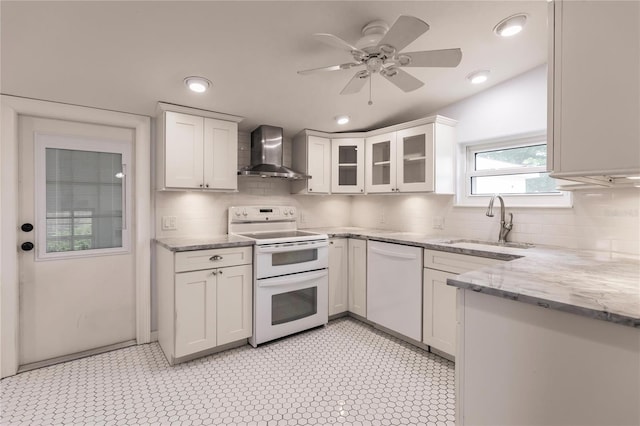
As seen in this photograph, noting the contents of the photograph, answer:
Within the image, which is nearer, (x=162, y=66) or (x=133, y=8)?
(x=133, y=8)

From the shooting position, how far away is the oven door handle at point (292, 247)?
8.67 ft

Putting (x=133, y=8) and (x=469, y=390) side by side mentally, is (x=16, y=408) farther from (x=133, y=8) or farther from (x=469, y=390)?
(x=469, y=390)

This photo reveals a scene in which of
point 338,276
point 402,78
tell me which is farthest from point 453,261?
point 402,78

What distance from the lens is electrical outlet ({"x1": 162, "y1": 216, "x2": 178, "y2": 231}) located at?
2812 mm

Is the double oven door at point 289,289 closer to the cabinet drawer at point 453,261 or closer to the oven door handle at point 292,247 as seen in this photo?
the oven door handle at point 292,247

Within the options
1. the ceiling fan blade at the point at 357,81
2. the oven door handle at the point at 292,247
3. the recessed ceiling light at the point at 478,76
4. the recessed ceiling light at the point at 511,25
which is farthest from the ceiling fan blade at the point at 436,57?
the oven door handle at the point at 292,247

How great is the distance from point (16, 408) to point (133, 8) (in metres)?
2.49

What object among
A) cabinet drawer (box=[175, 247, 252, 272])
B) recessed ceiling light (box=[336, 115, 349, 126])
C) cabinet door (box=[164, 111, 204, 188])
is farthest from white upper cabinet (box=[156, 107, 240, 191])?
recessed ceiling light (box=[336, 115, 349, 126])

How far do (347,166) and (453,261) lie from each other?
5.73ft

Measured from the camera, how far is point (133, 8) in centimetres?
155

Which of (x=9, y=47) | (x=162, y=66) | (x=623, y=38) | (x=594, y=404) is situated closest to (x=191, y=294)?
(x=162, y=66)

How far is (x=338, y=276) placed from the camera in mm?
3227

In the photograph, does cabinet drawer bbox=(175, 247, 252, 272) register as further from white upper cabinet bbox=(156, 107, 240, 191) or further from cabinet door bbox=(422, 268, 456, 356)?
cabinet door bbox=(422, 268, 456, 356)

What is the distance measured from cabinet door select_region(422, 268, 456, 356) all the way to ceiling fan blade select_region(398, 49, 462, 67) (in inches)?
59.4
